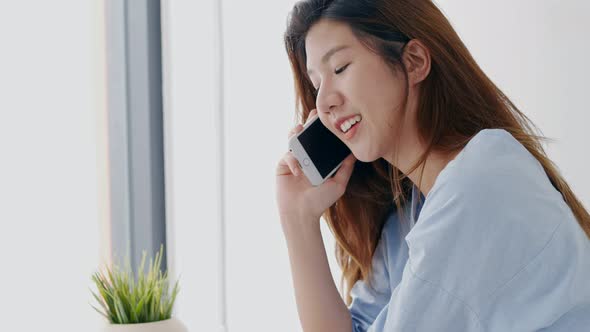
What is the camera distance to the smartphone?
4.09 feet

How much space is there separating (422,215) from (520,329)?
173 millimetres

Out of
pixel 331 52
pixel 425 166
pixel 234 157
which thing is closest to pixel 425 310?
pixel 425 166

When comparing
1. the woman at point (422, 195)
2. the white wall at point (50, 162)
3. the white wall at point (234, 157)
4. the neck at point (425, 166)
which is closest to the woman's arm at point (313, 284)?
the woman at point (422, 195)

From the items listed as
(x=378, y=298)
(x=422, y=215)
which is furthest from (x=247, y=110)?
(x=422, y=215)

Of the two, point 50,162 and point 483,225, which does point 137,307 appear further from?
point 483,225

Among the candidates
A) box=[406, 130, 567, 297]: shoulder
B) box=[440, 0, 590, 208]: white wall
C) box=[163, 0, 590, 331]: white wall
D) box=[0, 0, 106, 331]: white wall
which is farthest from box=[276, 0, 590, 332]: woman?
box=[0, 0, 106, 331]: white wall

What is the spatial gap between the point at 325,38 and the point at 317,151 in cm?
25

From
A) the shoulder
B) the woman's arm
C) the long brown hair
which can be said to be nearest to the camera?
the shoulder

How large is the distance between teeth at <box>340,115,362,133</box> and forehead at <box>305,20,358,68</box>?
9 centimetres

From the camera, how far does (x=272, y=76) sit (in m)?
1.75

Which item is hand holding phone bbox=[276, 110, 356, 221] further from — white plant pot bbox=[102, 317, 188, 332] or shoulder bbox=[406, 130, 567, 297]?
shoulder bbox=[406, 130, 567, 297]

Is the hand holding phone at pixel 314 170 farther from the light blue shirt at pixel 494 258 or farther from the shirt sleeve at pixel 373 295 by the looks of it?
the light blue shirt at pixel 494 258

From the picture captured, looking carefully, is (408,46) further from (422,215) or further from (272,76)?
(272,76)

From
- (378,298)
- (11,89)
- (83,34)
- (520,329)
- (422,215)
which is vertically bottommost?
(378,298)
